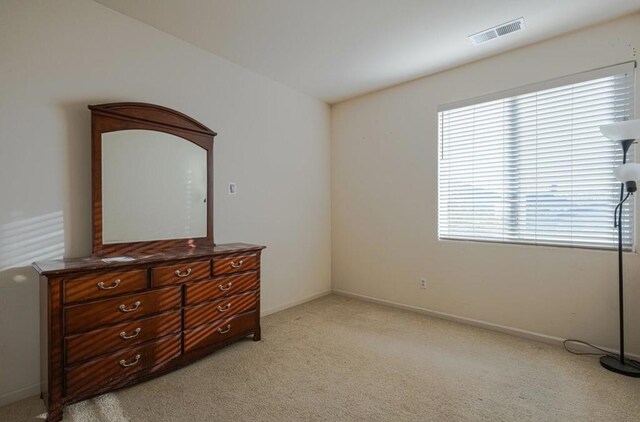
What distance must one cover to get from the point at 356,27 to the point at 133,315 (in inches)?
109

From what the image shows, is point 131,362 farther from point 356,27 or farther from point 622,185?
Answer: point 622,185

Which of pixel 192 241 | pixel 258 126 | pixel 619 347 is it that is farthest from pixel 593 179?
pixel 192 241

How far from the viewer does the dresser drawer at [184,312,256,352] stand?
8.04 ft

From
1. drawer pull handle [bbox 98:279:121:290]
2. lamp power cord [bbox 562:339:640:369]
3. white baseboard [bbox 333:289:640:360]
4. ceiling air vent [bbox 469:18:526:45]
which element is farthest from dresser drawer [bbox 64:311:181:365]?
ceiling air vent [bbox 469:18:526:45]

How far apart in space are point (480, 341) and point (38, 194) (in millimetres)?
3714

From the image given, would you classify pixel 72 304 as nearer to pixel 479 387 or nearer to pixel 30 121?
pixel 30 121

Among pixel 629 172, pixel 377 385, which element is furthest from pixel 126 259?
pixel 629 172

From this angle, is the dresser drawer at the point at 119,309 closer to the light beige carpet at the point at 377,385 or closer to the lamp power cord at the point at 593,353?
the light beige carpet at the point at 377,385

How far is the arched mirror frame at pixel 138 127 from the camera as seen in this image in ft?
7.61

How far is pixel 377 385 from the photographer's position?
7.27 feet

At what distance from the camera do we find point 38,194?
83.8 inches

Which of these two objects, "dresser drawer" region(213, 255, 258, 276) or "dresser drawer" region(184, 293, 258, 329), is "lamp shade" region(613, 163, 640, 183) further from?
"dresser drawer" region(184, 293, 258, 329)

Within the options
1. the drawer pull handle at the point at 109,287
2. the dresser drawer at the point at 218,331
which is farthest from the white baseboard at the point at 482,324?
the drawer pull handle at the point at 109,287

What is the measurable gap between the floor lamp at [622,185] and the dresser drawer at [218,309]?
2882mm
